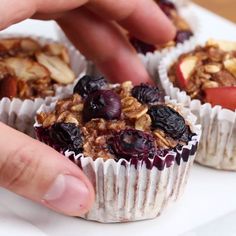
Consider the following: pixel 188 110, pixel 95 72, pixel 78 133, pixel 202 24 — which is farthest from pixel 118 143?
pixel 202 24

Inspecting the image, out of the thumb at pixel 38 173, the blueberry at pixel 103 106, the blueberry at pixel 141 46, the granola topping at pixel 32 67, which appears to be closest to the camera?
the thumb at pixel 38 173

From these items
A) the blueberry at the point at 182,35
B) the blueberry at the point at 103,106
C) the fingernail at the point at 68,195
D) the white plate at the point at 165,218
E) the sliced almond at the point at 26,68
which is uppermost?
the blueberry at the point at 103,106

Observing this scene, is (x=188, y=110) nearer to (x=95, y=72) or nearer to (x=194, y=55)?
(x=194, y=55)

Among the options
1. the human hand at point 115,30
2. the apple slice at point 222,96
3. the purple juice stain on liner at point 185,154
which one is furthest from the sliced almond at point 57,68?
the purple juice stain on liner at point 185,154

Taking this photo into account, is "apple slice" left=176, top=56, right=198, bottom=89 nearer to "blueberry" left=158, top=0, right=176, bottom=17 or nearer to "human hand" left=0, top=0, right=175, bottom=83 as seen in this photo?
"human hand" left=0, top=0, right=175, bottom=83

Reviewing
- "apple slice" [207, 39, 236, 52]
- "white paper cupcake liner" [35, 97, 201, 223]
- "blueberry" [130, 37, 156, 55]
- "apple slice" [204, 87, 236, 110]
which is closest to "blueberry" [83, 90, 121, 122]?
"white paper cupcake liner" [35, 97, 201, 223]

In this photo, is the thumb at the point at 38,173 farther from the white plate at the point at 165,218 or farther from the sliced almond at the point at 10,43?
the sliced almond at the point at 10,43
